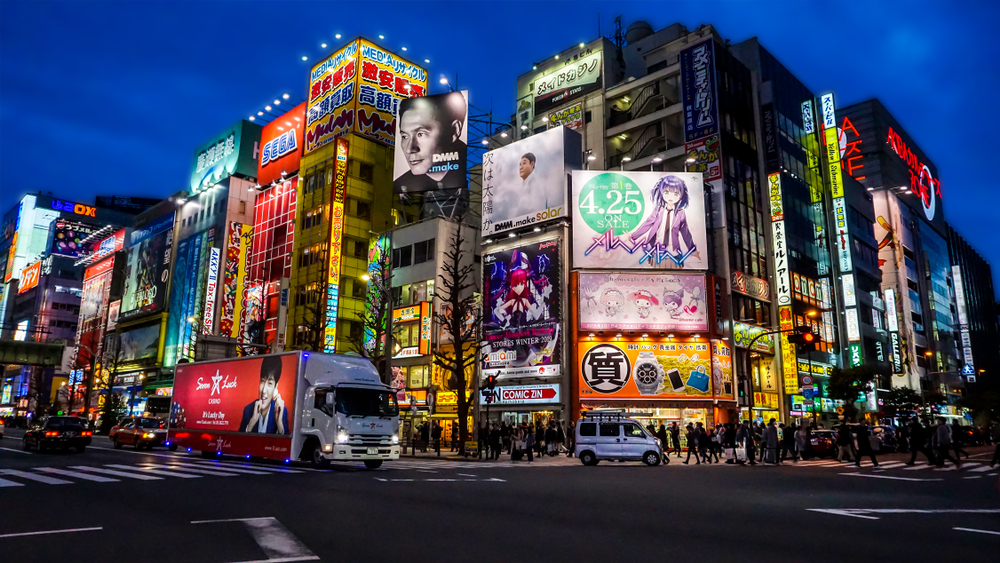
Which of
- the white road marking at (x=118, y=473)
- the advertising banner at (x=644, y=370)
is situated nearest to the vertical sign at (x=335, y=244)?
the advertising banner at (x=644, y=370)

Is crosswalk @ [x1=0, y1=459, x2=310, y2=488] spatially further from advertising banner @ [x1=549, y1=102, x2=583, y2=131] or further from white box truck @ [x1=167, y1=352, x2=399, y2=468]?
advertising banner @ [x1=549, y1=102, x2=583, y2=131]

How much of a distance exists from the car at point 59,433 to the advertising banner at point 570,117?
4093cm

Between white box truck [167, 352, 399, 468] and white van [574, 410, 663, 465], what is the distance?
8475 millimetres

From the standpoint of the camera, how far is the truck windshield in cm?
1988

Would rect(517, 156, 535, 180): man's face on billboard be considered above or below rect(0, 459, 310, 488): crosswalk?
above

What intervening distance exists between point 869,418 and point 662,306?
1232 inches

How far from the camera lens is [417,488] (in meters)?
13.6

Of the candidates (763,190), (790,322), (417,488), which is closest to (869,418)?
(790,322)

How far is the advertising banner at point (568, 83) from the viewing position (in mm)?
55906

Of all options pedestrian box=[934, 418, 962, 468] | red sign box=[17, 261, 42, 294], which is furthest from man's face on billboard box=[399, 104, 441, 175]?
red sign box=[17, 261, 42, 294]

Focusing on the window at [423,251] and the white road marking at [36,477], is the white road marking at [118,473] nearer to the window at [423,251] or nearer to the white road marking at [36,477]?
the white road marking at [36,477]

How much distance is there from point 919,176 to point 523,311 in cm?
7919

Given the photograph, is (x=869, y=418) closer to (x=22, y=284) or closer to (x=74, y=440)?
(x=74, y=440)

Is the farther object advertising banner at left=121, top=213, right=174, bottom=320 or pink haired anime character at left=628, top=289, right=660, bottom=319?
advertising banner at left=121, top=213, right=174, bottom=320
